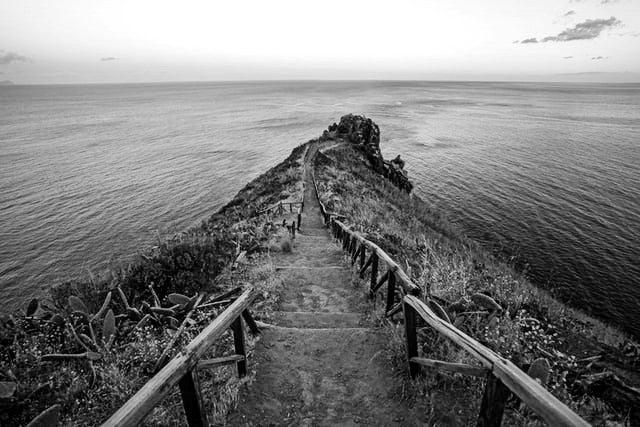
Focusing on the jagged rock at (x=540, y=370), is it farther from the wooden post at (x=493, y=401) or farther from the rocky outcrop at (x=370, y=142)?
the rocky outcrop at (x=370, y=142)

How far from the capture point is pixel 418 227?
19.2 meters

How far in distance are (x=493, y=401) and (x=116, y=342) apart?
5.54 meters

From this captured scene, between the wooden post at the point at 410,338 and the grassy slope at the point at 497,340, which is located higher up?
the wooden post at the point at 410,338

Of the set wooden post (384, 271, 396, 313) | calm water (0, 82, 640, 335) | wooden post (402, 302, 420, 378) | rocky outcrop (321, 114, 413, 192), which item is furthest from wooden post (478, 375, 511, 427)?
rocky outcrop (321, 114, 413, 192)

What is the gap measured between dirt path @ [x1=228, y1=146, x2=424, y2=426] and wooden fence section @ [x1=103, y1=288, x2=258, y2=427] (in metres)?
0.64

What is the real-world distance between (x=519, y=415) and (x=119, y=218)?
3082 cm

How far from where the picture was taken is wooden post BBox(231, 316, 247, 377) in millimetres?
4609


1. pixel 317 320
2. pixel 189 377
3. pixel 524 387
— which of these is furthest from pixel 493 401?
pixel 317 320

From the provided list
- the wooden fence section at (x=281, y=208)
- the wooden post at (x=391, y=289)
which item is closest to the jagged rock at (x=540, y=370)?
the wooden post at (x=391, y=289)

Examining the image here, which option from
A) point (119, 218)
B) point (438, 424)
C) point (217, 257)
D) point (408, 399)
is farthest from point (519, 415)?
point (119, 218)

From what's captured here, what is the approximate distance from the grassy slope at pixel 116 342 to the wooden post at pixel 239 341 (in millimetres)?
165

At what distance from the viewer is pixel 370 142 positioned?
144 feet

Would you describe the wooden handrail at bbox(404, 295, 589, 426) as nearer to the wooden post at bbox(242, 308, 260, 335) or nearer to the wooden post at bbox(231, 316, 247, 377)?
the wooden post at bbox(231, 316, 247, 377)

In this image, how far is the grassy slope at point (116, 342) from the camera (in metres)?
4.02
